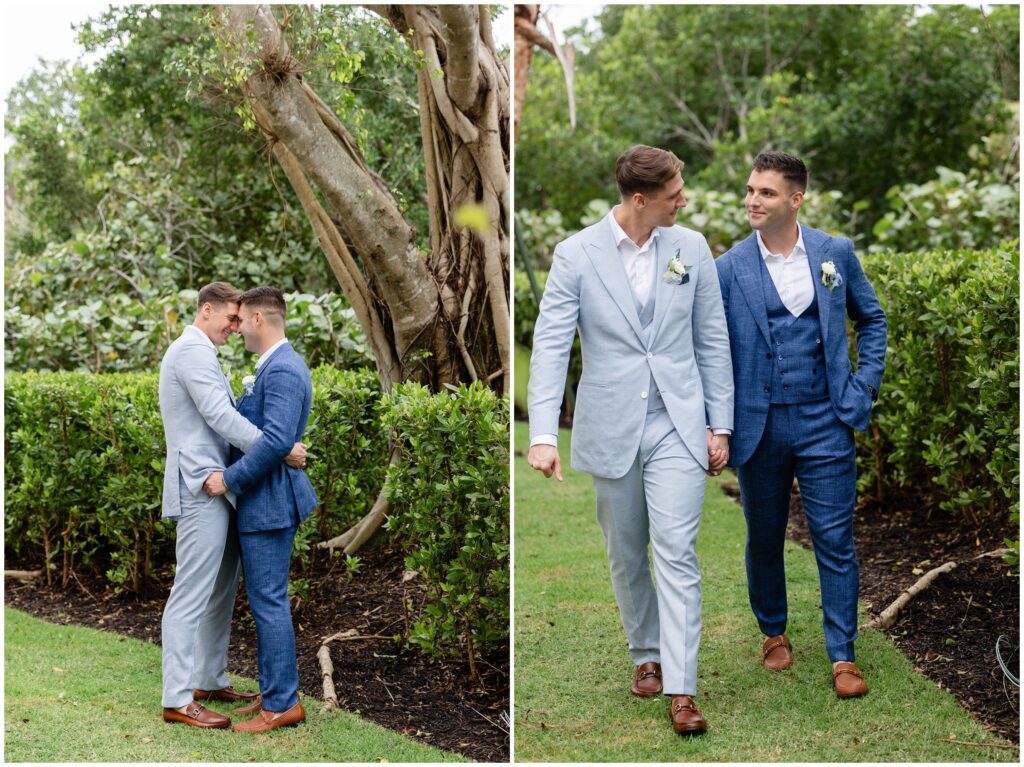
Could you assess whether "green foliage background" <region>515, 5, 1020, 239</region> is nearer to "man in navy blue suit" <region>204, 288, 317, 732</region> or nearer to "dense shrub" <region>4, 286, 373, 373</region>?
"dense shrub" <region>4, 286, 373, 373</region>

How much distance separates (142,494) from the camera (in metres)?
5.17

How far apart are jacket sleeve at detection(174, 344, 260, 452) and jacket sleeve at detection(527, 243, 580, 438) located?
1.05 meters

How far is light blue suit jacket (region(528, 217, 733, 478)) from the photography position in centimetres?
334

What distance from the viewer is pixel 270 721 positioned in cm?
372

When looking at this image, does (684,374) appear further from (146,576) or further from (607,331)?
(146,576)

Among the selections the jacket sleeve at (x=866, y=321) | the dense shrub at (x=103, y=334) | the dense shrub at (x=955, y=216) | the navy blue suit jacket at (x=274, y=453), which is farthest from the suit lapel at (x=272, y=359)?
the dense shrub at (x=955, y=216)

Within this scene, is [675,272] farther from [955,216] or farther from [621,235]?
[955,216]

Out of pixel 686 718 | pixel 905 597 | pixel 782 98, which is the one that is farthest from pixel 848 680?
pixel 782 98

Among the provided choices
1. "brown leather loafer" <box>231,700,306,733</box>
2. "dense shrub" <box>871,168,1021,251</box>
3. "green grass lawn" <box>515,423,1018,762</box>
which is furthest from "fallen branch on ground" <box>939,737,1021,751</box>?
"dense shrub" <box>871,168,1021,251</box>

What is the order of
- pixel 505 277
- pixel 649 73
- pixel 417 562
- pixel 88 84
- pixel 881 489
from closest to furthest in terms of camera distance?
1. pixel 417 562
2. pixel 505 277
3. pixel 881 489
4. pixel 88 84
5. pixel 649 73

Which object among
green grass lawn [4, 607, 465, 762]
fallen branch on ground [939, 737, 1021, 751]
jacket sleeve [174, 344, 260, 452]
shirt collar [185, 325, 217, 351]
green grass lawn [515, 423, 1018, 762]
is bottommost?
green grass lawn [4, 607, 465, 762]

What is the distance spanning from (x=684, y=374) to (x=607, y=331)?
0.93 feet

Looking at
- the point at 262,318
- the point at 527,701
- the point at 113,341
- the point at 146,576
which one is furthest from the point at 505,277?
the point at 113,341

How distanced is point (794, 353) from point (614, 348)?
0.66 metres
